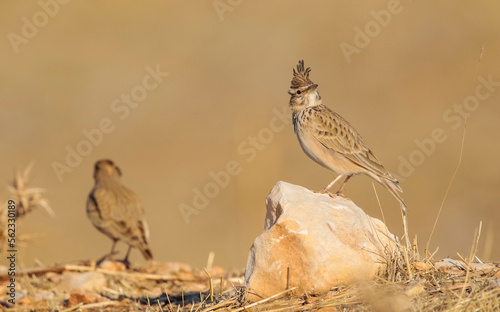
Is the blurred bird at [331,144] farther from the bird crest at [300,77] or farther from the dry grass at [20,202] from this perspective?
the dry grass at [20,202]

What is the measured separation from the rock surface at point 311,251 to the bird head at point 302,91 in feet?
8.40

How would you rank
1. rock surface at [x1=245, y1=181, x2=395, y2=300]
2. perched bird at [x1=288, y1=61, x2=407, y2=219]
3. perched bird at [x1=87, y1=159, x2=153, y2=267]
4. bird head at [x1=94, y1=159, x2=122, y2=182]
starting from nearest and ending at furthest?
1. rock surface at [x1=245, y1=181, x2=395, y2=300]
2. perched bird at [x1=288, y1=61, x2=407, y2=219]
3. perched bird at [x1=87, y1=159, x2=153, y2=267]
4. bird head at [x1=94, y1=159, x2=122, y2=182]

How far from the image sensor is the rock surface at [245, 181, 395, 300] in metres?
5.34

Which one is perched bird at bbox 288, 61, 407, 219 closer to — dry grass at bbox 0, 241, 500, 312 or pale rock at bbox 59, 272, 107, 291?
dry grass at bbox 0, 241, 500, 312

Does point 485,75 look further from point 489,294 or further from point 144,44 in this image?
point 489,294

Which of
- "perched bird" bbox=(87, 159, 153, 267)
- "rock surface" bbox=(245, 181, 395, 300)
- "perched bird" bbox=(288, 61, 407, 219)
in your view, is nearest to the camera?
"rock surface" bbox=(245, 181, 395, 300)

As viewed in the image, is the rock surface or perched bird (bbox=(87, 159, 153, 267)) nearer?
the rock surface

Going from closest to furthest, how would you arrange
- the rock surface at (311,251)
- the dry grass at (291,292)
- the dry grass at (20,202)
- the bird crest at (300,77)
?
the dry grass at (291,292)
the rock surface at (311,251)
the dry grass at (20,202)
the bird crest at (300,77)

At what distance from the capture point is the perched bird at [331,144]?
778cm

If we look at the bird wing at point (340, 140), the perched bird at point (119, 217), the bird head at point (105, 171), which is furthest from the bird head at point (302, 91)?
the bird head at point (105, 171)

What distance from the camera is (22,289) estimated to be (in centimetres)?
792

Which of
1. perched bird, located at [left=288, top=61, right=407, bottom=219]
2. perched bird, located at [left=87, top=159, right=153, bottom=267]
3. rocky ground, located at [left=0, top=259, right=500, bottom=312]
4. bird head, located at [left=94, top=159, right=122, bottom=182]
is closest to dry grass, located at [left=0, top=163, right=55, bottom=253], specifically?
rocky ground, located at [left=0, top=259, right=500, bottom=312]

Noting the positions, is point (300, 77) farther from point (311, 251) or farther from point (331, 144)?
point (311, 251)

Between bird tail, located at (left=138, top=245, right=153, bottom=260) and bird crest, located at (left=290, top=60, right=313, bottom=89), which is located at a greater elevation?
bird crest, located at (left=290, top=60, right=313, bottom=89)
